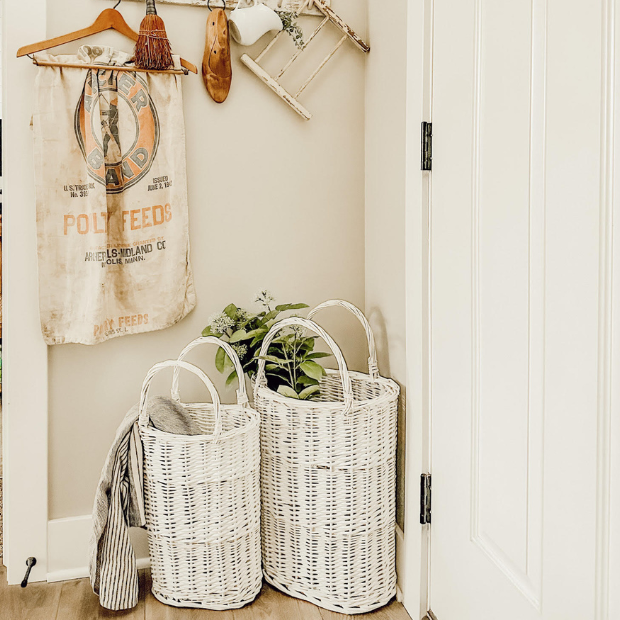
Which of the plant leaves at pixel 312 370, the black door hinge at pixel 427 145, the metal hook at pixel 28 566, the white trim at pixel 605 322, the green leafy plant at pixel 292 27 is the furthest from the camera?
the green leafy plant at pixel 292 27

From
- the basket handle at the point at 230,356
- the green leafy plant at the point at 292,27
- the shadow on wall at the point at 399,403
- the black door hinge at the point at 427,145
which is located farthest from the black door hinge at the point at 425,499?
the green leafy plant at the point at 292,27

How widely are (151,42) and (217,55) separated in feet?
0.61

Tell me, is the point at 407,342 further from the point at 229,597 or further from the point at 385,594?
the point at 229,597

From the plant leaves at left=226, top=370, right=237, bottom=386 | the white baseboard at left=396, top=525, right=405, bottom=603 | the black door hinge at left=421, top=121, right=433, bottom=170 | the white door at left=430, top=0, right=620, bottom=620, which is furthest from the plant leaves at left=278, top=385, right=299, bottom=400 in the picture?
the black door hinge at left=421, top=121, right=433, bottom=170

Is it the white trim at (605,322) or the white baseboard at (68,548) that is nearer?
the white trim at (605,322)

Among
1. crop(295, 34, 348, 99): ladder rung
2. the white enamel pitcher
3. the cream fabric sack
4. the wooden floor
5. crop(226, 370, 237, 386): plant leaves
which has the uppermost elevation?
the white enamel pitcher

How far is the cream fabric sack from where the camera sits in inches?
62.6

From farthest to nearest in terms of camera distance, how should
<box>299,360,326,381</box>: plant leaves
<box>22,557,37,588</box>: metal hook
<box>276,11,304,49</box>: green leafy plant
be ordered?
<box>276,11,304,49</box>: green leafy plant → <box>22,557,37,588</box>: metal hook → <box>299,360,326,381</box>: plant leaves

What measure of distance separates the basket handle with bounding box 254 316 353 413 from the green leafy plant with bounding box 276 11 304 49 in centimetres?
84

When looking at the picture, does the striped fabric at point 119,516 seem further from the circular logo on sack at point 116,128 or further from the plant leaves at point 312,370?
the circular logo on sack at point 116,128

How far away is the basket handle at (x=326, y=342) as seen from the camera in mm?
1424

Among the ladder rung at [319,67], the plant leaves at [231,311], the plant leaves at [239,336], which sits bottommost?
the plant leaves at [239,336]

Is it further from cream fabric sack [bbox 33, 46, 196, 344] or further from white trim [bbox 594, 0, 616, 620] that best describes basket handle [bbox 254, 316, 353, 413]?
white trim [bbox 594, 0, 616, 620]

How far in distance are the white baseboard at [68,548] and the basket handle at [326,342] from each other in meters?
0.68
